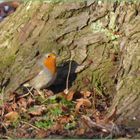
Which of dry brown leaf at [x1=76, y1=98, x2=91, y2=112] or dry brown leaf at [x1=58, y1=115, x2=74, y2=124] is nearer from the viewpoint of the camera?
dry brown leaf at [x1=58, y1=115, x2=74, y2=124]

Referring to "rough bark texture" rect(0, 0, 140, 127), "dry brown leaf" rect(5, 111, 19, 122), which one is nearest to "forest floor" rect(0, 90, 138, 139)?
"dry brown leaf" rect(5, 111, 19, 122)

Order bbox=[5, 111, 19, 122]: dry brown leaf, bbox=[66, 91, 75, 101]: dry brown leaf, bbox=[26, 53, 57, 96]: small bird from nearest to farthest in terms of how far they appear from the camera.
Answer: bbox=[5, 111, 19, 122]: dry brown leaf → bbox=[66, 91, 75, 101]: dry brown leaf → bbox=[26, 53, 57, 96]: small bird

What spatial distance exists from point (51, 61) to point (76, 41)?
30 centimetres

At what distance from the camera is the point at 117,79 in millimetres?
5742

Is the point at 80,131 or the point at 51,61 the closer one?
the point at 80,131

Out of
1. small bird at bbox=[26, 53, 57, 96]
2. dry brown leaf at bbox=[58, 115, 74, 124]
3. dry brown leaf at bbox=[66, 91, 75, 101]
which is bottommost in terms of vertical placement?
dry brown leaf at bbox=[58, 115, 74, 124]

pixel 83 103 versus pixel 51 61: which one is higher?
pixel 51 61

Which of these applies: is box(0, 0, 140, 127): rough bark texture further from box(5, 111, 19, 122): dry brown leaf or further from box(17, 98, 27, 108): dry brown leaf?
box(5, 111, 19, 122): dry brown leaf

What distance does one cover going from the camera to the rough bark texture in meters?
5.85

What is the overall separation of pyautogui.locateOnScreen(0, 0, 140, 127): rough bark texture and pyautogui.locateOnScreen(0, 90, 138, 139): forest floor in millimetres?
188

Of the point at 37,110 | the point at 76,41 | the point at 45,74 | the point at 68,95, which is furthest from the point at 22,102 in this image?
the point at 76,41

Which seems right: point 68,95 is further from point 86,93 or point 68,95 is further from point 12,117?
point 12,117

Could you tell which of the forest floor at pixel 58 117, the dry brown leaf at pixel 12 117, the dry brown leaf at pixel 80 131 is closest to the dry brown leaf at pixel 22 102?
the forest floor at pixel 58 117

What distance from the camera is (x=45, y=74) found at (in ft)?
20.0
